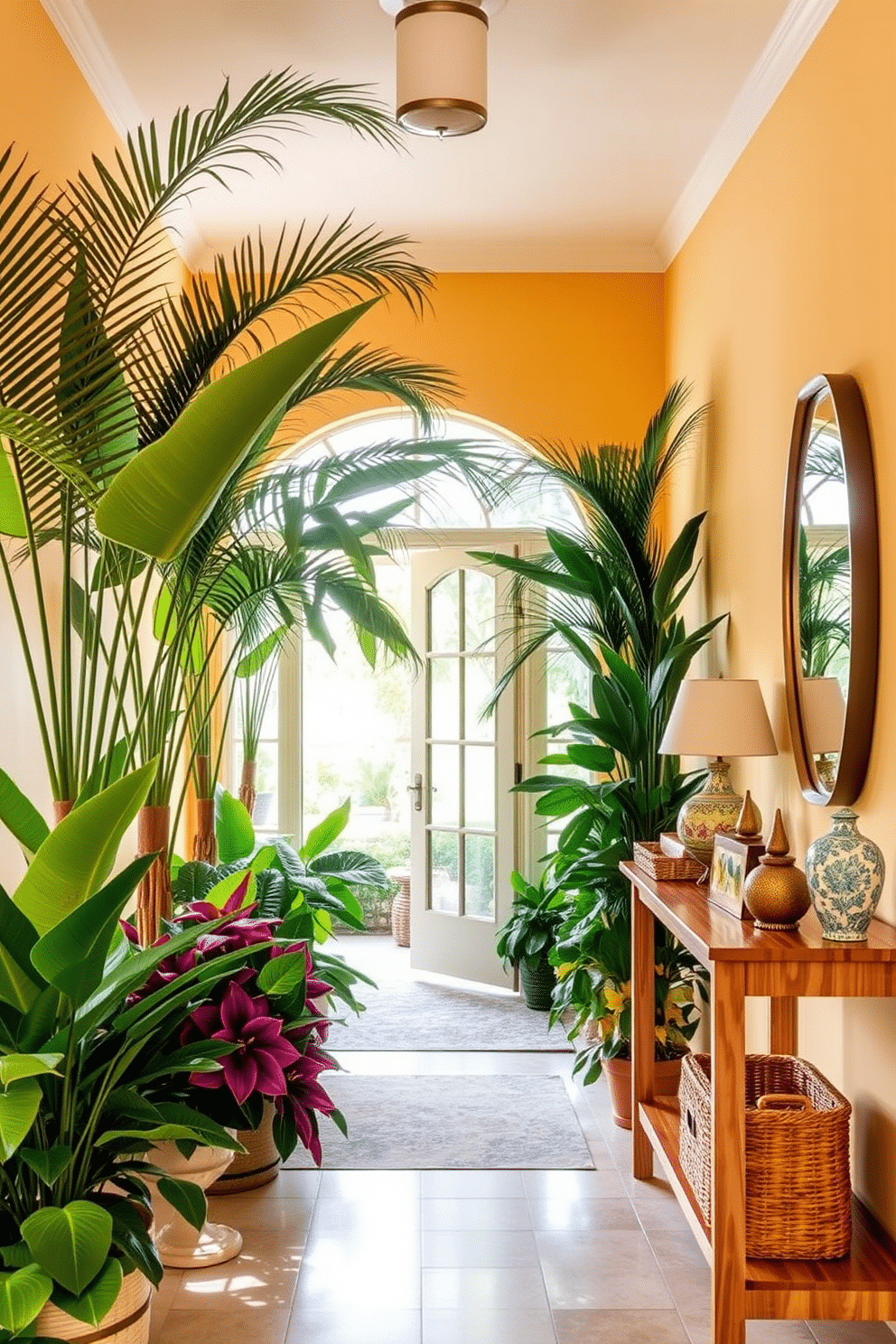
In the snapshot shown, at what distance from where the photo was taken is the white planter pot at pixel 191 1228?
2.76 m

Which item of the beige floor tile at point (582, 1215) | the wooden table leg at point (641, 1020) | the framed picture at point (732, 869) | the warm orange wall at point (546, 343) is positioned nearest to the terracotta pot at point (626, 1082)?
the wooden table leg at point (641, 1020)

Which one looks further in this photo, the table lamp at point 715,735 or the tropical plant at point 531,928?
the tropical plant at point 531,928

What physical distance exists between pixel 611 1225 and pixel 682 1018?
897 millimetres

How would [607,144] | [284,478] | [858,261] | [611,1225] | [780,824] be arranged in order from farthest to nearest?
[607,144] < [284,478] < [611,1225] < [858,261] < [780,824]

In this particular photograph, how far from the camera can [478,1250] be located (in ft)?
9.95

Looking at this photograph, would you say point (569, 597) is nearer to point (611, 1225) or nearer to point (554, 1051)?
point (554, 1051)

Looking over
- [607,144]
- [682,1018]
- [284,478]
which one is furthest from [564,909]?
[607,144]

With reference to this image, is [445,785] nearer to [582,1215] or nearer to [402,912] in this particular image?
[402,912]

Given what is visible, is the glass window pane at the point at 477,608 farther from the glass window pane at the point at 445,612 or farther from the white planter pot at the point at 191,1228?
the white planter pot at the point at 191,1228

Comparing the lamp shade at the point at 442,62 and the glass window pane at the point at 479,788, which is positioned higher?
the lamp shade at the point at 442,62

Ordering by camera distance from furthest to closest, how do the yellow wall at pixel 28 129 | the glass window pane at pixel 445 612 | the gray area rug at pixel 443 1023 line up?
1. the glass window pane at pixel 445 612
2. the gray area rug at pixel 443 1023
3. the yellow wall at pixel 28 129

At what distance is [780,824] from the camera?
2.60 meters

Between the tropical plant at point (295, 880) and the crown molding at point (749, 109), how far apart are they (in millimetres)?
2415

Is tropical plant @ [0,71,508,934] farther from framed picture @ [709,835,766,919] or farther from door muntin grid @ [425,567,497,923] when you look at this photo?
door muntin grid @ [425,567,497,923]
